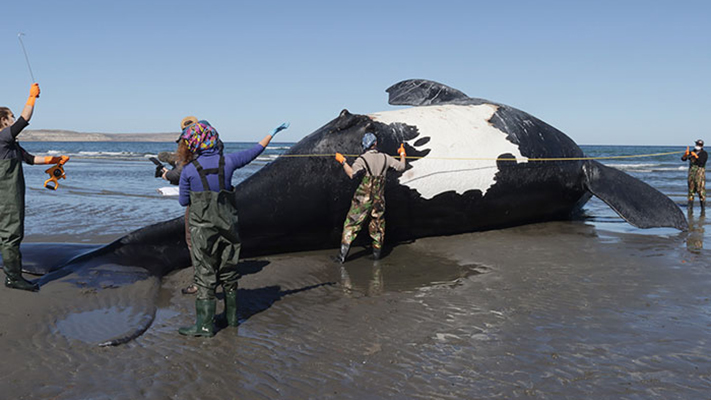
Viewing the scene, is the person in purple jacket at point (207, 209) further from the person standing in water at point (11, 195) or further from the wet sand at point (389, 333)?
the person standing in water at point (11, 195)

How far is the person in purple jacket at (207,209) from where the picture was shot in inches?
190

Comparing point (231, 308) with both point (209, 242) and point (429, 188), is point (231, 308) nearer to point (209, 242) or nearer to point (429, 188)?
point (209, 242)

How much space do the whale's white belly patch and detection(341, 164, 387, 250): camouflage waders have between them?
904mm

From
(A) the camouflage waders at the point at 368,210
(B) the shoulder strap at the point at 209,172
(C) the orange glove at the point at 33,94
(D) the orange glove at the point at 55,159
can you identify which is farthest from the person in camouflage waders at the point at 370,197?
(C) the orange glove at the point at 33,94

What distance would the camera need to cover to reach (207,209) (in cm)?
485

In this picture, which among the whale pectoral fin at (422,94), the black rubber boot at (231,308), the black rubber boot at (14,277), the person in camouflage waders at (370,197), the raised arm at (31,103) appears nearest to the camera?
the black rubber boot at (231,308)

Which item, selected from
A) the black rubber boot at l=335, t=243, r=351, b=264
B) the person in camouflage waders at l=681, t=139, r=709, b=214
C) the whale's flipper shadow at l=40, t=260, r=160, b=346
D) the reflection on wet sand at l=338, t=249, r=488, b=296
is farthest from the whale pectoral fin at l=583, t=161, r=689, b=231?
the whale's flipper shadow at l=40, t=260, r=160, b=346

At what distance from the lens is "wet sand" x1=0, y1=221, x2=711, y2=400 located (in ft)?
12.6

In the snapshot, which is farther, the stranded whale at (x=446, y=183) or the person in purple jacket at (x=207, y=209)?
the stranded whale at (x=446, y=183)

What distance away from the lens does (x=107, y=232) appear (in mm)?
9719

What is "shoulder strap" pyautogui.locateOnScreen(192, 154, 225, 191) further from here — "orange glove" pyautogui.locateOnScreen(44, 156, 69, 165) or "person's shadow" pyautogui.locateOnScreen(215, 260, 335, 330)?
"orange glove" pyautogui.locateOnScreen(44, 156, 69, 165)

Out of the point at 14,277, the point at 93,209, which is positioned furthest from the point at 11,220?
the point at 93,209

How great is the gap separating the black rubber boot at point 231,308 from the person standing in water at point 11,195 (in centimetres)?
212

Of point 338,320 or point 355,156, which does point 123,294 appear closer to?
point 338,320
